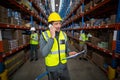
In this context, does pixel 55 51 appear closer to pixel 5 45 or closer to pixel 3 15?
pixel 5 45

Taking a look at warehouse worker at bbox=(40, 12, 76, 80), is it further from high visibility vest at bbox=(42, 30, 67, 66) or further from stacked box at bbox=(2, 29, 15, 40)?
stacked box at bbox=(2, 29, 15, 40)

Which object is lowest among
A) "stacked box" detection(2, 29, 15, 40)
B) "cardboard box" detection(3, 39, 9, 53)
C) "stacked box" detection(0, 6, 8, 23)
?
"cardboard box" detection(3, 39, 9, 53)

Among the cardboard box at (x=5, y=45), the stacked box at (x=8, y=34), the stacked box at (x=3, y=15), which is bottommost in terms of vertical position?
the cardboard box at (x=5, y=45)

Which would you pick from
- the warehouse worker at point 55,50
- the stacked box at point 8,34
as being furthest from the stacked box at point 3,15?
the warehouse worker at point 55,50

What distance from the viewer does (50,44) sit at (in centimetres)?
179

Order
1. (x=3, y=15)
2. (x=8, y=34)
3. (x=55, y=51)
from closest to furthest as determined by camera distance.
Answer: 1. (x=55, y=51)
2. (x=3, y=15)
3. (x=8, y=34)

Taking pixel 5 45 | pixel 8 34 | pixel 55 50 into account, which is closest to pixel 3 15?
pixel 5 45

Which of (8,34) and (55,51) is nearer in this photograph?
(55,51)

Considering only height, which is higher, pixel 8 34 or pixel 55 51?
pixel 8 34

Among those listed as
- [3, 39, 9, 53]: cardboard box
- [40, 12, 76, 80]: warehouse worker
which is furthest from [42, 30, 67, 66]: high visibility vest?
[3, 39, 9, 53]: cardboard box

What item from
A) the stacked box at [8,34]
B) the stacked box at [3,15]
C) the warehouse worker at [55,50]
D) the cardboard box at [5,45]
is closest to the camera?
the warehouse worker at [55,50]

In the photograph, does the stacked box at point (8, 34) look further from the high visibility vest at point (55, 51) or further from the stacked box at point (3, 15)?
the high visibility vest at point (55, 51)

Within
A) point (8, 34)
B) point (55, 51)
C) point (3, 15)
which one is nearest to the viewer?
point (55, 51)

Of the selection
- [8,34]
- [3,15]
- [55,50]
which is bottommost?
[55,50]
